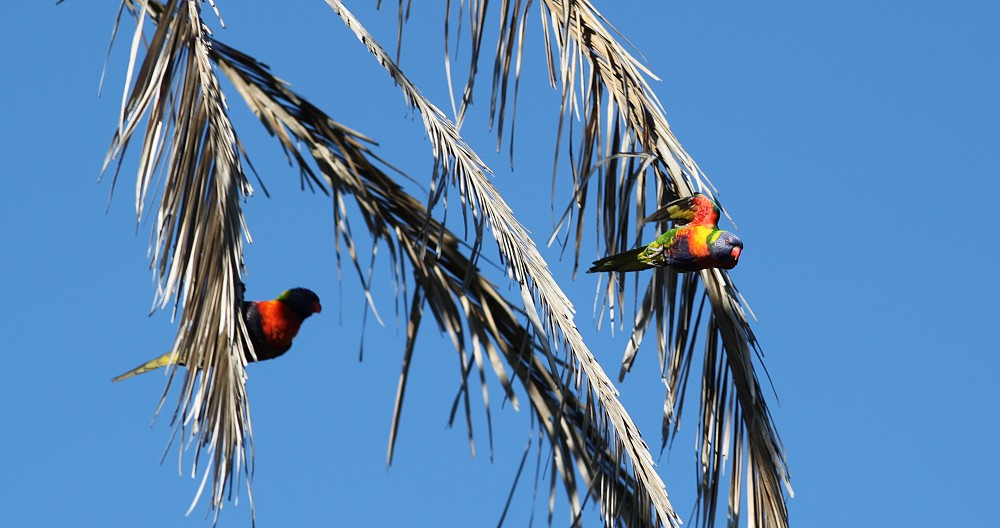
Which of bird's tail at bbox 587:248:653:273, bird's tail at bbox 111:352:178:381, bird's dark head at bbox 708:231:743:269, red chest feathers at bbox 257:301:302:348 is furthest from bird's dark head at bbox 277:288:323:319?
bird's dark head at bbox 708:231:743:269

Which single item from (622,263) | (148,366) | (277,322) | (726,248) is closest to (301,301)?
(277,322)

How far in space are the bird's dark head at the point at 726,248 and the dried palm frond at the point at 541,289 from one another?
18.4 inches

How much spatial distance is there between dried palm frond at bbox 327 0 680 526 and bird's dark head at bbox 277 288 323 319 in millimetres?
722

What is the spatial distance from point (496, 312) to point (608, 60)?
85 cm

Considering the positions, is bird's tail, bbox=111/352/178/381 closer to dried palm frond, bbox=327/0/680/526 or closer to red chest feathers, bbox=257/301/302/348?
red chest feathers, bbox=257/301/302/348

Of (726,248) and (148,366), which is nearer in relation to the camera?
(726,248)

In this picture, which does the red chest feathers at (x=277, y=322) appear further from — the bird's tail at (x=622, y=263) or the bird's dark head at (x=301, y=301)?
the bird's tail at (x=622, y=263)

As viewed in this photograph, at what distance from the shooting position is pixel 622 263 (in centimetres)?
305

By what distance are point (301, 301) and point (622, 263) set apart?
107 cm

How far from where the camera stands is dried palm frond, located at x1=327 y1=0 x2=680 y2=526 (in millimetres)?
2990

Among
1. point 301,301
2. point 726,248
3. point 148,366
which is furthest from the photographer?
point 148,366

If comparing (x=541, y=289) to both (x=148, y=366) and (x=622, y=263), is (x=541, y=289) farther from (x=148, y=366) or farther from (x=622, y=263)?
(x=148, y=366)

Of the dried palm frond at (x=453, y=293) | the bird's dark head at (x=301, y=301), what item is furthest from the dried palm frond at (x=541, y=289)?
the bird's dark head at (x=301, y=301)

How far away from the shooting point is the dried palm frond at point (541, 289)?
9.81 ft
